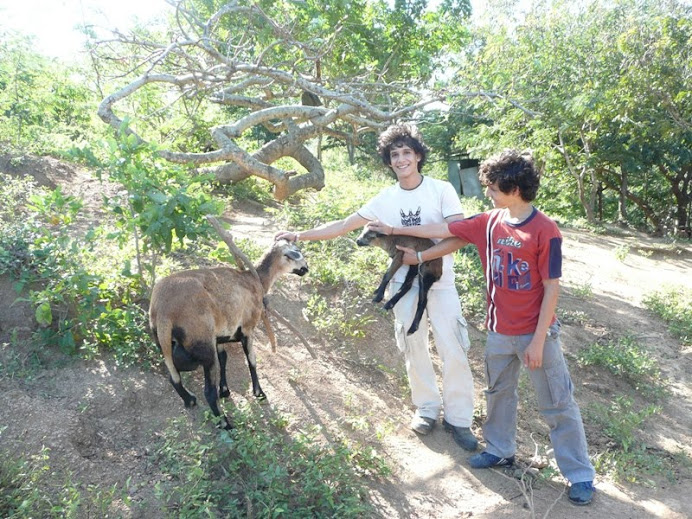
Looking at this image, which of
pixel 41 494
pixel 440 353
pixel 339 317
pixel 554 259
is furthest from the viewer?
pixel 339 317

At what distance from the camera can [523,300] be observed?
144 inches

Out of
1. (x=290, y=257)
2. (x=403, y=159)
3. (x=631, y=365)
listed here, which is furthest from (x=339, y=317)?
(x=631, y=365)

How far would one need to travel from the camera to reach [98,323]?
4.58m

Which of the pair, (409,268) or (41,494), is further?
(409,268)

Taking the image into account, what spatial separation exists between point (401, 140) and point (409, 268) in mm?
1043

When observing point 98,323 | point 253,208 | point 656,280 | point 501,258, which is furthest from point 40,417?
point 656,280

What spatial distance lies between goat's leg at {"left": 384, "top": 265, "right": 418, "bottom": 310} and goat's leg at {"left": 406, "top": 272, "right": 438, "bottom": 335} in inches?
4.7

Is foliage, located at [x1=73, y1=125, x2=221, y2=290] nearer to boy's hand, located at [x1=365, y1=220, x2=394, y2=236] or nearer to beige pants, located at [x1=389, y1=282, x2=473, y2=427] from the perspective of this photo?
boy's hand, located at [x1=365, y1=220, x2=394, y2=236]

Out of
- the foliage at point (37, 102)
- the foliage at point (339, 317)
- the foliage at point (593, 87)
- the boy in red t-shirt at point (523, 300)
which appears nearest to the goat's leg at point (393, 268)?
the boy in red t-shirt at point (523, 300)

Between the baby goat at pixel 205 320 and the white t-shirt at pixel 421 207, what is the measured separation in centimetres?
127

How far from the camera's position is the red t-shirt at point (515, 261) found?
3.48m

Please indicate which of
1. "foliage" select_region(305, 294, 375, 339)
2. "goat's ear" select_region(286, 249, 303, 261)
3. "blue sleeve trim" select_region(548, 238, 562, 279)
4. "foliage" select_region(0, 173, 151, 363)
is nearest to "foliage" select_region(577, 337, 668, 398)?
"foliage" select_region(305, 294, 375, 339)

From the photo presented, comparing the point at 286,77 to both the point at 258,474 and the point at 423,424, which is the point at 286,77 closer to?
the point at 423,424

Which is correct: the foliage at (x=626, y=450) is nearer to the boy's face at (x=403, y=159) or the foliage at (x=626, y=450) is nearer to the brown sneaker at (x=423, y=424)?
the brown sneaker at (x=423, y=424)
